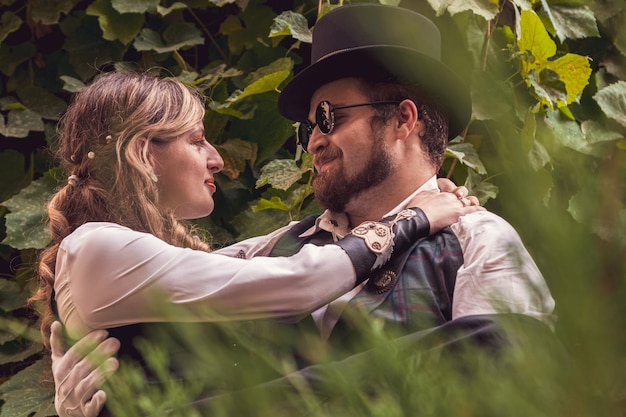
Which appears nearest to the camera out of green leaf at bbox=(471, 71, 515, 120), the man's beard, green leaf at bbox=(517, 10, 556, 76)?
green leaf at bbox=(471, 71, 515, 120)

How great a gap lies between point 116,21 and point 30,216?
2.24ft

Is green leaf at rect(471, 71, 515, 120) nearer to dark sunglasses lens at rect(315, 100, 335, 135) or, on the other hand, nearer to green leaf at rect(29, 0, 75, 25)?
dark sunglasses lens at rect(315, 100, 335, 135)

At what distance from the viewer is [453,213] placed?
171cm

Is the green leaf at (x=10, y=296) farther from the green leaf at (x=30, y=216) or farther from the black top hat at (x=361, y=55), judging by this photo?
the black top hat at (x=361, y=55)

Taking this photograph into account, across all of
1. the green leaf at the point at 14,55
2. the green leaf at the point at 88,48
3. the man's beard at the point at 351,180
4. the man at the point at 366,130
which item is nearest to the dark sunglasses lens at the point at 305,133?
the man at the point at 366,130

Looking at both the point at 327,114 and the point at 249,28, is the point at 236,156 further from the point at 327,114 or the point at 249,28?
the point at 327,114

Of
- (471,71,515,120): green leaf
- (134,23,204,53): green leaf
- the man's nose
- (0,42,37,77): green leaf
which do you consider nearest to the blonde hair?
the man's nose

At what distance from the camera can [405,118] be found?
199 centimetres

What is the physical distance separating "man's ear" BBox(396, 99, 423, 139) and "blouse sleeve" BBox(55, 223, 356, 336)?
567 mm

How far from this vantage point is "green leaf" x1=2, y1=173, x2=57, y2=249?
2.48 m

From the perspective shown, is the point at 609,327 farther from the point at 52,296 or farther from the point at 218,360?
the point at 52,296

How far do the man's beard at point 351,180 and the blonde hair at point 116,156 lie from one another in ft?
1.05

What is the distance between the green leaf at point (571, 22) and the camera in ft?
8.11

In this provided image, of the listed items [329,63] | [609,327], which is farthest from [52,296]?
[609,327]
